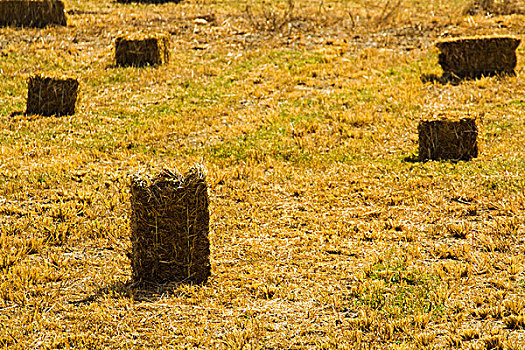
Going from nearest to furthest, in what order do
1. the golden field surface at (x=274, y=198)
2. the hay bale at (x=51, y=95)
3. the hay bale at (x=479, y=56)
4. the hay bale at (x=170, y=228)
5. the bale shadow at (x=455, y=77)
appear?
the golden field surface at (x=274, y=198), the hay bale at (x=170, y=228), the hay bale at (x=51, y=95), the hay bale at (x=479, y=56), the bale shadow at (x=455, y=77)

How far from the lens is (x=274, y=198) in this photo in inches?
404

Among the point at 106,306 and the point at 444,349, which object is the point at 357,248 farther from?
the point at 106,306

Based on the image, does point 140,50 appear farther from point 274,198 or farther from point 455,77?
point 274,198

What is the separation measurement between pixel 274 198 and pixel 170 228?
10.7 ft

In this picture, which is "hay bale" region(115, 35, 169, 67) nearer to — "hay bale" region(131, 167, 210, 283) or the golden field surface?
the golden field surface

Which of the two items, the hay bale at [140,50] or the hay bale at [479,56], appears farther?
the hay bale at [140,50]

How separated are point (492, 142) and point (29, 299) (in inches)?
342

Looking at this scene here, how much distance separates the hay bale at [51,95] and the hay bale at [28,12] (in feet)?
28.6

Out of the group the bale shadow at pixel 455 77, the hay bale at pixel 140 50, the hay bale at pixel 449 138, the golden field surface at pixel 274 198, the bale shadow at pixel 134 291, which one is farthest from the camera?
the hay bale at pixel 140 50

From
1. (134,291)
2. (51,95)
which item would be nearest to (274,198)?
(134,291)

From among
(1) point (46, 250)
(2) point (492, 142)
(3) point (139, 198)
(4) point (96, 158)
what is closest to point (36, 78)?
(4) point (96, 158)

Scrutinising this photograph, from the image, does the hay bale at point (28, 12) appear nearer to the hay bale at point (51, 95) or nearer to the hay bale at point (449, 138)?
the hay bale at point (51, 95)

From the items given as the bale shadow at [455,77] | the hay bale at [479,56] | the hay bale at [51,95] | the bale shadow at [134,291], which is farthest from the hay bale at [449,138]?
the hay bale at [51,95]

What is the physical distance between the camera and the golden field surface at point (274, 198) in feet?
21.3
